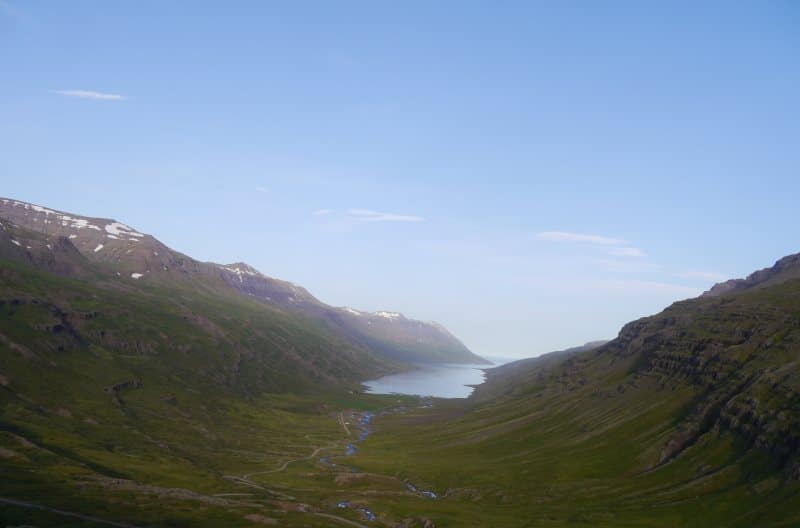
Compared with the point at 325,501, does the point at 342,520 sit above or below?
above

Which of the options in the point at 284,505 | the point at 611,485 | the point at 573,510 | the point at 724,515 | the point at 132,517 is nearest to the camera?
the point at 132,517

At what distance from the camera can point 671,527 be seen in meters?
156

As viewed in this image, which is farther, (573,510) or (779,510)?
(573,510)

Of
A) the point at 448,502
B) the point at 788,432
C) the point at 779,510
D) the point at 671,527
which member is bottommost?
the point at 448,502

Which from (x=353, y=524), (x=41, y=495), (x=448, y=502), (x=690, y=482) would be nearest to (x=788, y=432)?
(x=690, y=482)

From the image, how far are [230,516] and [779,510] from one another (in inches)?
5016

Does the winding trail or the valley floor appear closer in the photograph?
the valley floor

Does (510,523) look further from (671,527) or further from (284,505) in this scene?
(284,505)

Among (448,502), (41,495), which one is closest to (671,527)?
(448,502)

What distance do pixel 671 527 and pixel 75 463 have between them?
160 m

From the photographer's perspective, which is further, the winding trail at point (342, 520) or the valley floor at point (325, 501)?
the winding trail at point (342, 520)

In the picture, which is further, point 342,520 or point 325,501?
point 325,501

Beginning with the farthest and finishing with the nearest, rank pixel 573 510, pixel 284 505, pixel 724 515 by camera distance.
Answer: pixel 573 510
pixel 284 505
pixel 724 515

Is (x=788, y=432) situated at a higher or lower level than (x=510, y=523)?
higher
